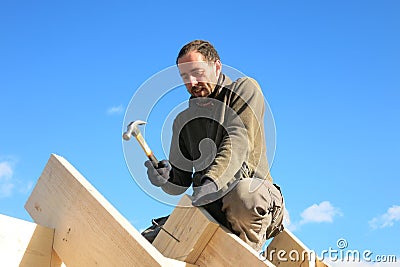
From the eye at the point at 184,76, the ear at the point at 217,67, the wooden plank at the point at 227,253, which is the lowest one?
the wooden plank at the point at 227,253

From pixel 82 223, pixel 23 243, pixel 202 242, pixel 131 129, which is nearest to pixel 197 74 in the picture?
pixel 131 129

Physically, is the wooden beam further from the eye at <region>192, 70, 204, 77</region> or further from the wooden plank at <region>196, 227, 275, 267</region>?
the eye at <region>192, 70, 204, 77</region>

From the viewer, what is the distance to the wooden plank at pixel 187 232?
202 centimetres

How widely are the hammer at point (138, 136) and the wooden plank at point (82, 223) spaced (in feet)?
2.74

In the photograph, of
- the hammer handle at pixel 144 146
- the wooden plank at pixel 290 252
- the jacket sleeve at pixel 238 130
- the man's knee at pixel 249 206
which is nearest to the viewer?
the man's knee at pixel 249 206

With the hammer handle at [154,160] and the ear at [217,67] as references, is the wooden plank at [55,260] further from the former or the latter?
the ear at [217,67]

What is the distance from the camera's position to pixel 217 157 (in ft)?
7.52

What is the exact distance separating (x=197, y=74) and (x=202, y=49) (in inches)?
5.5

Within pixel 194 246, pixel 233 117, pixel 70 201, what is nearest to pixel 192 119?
pixel 233 117

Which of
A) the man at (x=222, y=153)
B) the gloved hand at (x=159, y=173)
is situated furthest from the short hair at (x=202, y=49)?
the gloved hand at (x=159, y=173)

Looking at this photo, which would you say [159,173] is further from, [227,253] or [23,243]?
[23,243]

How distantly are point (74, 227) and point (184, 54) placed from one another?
1089mm

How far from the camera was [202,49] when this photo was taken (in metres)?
2.53

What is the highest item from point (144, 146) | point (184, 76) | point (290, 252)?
point (184, 76)
